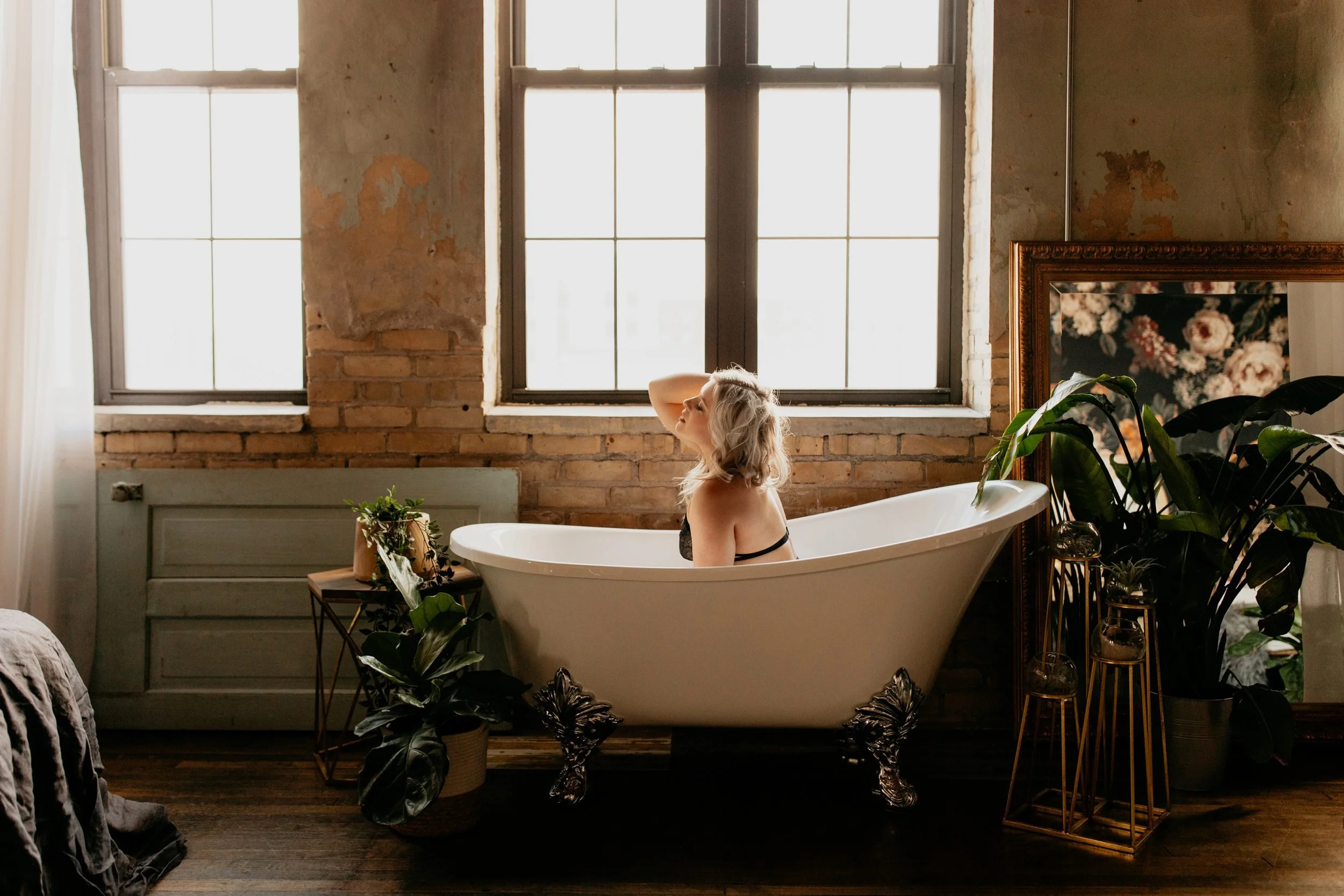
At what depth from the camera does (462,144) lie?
269 cm

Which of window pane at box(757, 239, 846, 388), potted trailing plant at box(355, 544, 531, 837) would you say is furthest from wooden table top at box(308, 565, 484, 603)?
window pane at box(757, 239, 846, 388)

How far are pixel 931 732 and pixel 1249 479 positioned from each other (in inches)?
42.9

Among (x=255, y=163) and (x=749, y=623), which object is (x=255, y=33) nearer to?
(x=255, y=163)

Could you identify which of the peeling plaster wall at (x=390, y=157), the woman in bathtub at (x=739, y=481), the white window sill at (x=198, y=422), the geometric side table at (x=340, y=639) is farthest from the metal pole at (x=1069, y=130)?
the white window sill at (x=198, y=422)

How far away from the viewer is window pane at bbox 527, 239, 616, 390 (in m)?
2.98

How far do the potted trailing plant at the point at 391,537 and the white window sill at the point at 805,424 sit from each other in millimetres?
476

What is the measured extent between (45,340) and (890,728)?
2.43 metres

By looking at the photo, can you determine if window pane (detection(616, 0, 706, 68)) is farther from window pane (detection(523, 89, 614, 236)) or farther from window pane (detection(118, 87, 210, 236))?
window pane (detection(118, 87, 210, 236))

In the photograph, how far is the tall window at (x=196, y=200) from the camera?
290cm

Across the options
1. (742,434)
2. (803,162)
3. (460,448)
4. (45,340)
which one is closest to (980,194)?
(803,162)

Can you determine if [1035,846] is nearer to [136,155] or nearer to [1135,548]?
[1135,548]

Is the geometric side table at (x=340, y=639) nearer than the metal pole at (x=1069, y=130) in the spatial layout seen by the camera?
Yes

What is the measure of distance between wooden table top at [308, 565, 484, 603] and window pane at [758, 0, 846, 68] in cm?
184

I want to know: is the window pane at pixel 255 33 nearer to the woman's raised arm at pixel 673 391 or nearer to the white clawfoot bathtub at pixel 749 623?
the woman's raised arm at pixel 673 391
